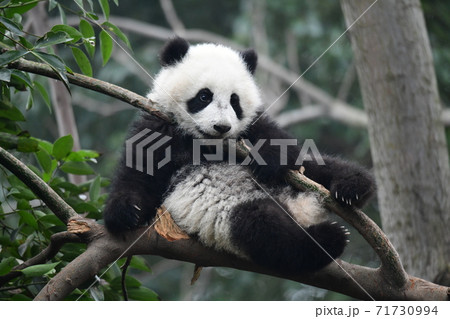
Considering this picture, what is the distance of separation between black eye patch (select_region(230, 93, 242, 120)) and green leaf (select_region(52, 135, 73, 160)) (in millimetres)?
1195

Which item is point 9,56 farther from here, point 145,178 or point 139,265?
point 139,265

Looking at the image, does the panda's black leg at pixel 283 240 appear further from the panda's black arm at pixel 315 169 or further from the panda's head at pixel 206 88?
the panda's head at pixel 206 88

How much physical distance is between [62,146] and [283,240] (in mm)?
1500

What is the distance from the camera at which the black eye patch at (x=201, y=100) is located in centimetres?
411

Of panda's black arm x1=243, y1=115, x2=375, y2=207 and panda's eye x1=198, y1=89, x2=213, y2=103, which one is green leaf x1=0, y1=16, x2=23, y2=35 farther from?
panda's black arm x1=243, y1=115, x2=375, y2=207

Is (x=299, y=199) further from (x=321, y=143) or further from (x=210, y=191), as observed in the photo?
(x=321, y=143)

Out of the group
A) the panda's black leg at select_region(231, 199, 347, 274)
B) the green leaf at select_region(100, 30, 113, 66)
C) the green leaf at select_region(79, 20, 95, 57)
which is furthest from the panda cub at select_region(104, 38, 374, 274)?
the green leaf at select_region(79, 20, 95, 57)

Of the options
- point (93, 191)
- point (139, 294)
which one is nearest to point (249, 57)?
point (93, 191)

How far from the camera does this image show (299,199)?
152 inches

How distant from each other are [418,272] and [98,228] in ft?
9.91

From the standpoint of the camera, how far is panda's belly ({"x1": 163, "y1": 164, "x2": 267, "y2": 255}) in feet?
11.6

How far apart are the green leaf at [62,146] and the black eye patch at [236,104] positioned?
1.19 m

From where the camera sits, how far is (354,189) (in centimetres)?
332

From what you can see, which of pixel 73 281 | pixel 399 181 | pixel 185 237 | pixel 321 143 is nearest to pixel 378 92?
pixel 399 181
